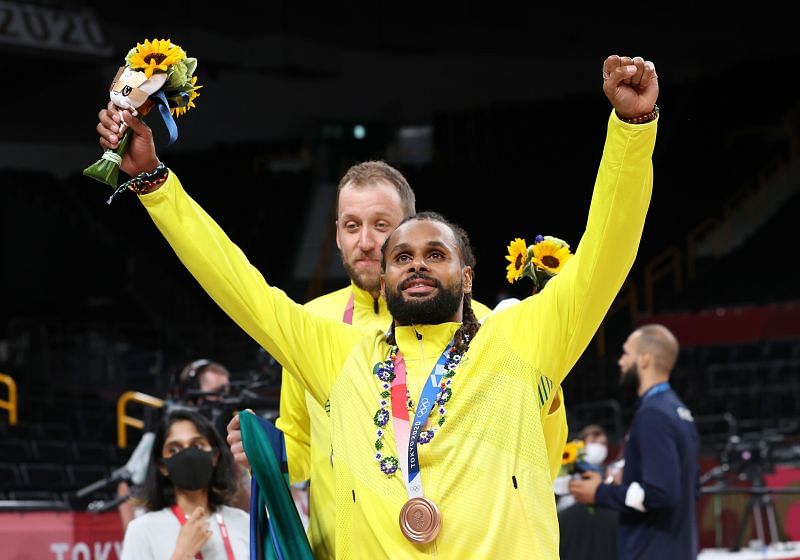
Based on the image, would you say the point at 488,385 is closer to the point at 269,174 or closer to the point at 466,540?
the point at 466,540

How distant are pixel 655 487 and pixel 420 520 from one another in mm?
3302

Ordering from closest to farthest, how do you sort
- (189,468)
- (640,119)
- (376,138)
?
(640,119) < (189,468) < (376,138)

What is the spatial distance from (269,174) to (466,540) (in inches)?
878

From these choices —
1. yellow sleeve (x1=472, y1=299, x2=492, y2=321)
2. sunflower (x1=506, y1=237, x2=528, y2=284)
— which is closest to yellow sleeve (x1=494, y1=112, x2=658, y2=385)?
yellow sleeve (x1=472, y1=299, x2=492, y2=321)

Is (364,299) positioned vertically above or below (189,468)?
above

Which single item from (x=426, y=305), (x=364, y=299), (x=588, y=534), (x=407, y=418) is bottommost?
(x=588, y=534)

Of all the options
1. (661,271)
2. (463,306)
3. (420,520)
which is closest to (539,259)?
(463,306)

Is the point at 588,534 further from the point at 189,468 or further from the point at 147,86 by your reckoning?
the point at 147,86

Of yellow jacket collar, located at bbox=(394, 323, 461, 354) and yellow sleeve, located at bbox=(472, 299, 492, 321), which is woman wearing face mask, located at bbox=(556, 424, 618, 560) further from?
yellow jacket collar, located at bbox=(394, 323, 461, 354)

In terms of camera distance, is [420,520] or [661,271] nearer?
[420,520]

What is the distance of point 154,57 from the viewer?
3424mm

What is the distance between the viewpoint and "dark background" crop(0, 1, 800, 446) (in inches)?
877

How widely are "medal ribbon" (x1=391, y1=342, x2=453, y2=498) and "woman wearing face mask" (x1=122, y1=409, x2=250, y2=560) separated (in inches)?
65.7

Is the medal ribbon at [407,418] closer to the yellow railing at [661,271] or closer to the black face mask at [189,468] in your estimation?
the black face mask at [189,468]
